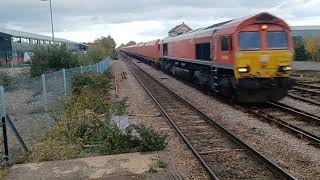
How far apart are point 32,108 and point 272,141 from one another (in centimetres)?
699

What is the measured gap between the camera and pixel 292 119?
13.7 m

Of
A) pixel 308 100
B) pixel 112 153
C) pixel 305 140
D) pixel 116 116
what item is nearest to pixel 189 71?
pixel 308 100

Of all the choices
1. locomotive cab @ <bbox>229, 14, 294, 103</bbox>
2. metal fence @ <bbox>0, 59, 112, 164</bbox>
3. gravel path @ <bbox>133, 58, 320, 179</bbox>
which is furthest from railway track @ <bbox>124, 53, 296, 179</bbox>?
metal fence @ <bbox>0, 59, 112, 164</bbox>

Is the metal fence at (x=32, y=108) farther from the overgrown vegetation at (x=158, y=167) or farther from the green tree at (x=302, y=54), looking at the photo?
the green tree at (x=302, y=54)

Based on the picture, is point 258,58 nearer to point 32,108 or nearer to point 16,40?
point 32,108

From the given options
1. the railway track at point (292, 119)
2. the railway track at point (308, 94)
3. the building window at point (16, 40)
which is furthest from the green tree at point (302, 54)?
the railway track at point (292, 119)

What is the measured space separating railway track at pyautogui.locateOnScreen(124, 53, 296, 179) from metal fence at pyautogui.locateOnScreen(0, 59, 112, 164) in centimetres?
362

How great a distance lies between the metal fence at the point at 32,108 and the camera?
1025 centimetres

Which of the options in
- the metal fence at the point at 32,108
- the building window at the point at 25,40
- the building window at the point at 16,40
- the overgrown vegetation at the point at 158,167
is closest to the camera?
the overgrown vegetation at the point at 158,167

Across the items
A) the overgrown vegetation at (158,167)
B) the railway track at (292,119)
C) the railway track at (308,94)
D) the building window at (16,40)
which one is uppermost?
the building window at (16,40)

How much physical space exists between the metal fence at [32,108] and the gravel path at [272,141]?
5074 millimetres

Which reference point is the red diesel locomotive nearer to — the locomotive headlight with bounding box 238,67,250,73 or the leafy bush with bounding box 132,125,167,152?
the locomotive headlight with bounding box 238,67,250,73

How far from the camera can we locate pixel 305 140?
10711 millimetres

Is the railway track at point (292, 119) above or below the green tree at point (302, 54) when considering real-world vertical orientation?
below
